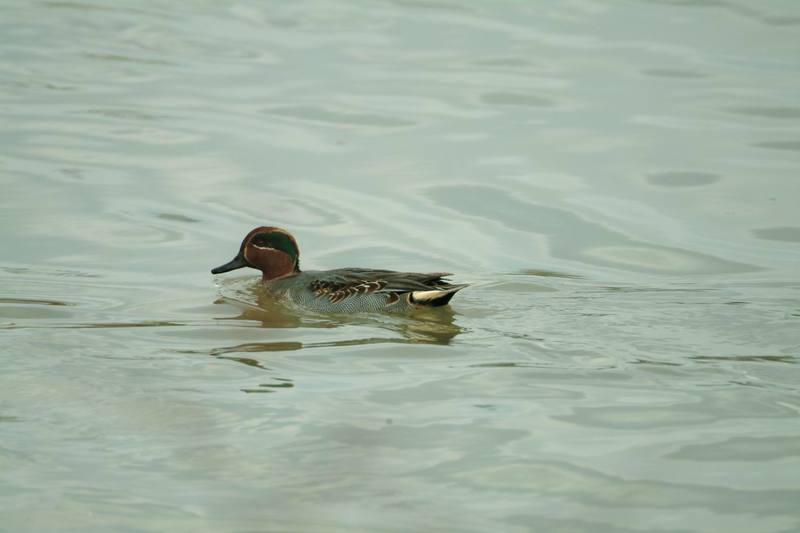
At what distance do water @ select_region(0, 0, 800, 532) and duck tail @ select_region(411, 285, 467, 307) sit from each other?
23 centimetres

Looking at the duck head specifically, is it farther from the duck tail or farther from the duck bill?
the duck tail

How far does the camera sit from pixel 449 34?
21688 millimetres

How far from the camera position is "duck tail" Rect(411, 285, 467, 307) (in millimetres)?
10406

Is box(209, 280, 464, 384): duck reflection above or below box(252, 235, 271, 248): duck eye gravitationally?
below

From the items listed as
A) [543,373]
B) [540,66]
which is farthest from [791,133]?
[543,373]

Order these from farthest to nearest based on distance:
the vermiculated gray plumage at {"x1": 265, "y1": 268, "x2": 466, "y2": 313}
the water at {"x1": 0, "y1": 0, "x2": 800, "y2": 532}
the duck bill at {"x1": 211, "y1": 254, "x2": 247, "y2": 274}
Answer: the duck bill at {"x1": 211, "y1": 254, "x2": 247, "y2": 274}, the vermiculated gray plumage at {"x1": 265, "y1": 268, "x2": 466, "y2": 313}, the water at {"x1": 0, "y1": 0, "x2": 800, "y2": 532}

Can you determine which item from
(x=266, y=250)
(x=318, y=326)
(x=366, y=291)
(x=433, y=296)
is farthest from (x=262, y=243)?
(x=433, y=296)

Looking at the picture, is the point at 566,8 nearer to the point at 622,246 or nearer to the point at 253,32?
the point at 253,32

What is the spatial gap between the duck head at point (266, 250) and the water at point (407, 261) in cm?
32

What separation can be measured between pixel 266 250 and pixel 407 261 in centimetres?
149

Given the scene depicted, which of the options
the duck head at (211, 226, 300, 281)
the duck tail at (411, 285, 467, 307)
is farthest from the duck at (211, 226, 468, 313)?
the duck head at (211, 226, 300, 281)

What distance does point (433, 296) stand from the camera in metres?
10.4

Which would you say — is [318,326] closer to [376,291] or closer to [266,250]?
[376,291]

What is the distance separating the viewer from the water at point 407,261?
673 centimetres
